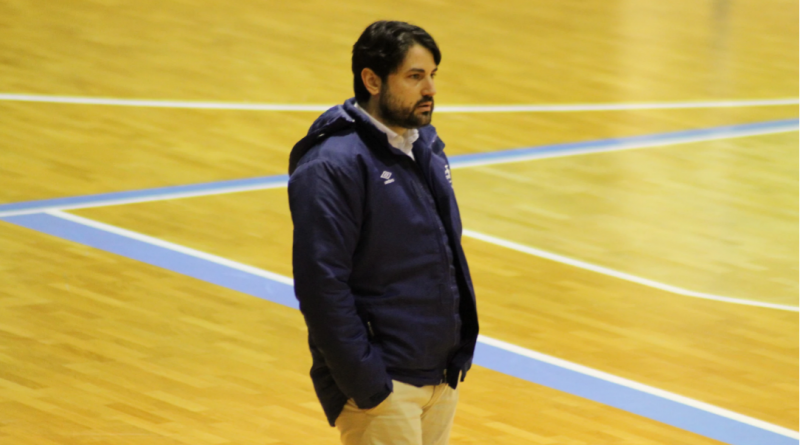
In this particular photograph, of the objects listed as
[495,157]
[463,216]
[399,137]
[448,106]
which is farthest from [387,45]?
[448,106]

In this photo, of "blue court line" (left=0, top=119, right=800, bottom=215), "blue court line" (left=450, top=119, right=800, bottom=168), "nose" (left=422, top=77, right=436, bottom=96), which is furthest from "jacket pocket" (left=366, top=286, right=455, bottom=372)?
"blue court line" (left=450, top=119, right=800, bottom=168)

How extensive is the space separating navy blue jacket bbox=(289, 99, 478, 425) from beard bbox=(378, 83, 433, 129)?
0.16ft

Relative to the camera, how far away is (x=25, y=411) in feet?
14.1

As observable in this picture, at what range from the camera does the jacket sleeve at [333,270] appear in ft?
8.07

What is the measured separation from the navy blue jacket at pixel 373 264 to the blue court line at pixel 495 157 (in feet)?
15.1

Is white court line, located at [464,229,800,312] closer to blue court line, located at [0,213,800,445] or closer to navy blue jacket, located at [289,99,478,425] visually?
blue court line, located at [0,213,800,445]

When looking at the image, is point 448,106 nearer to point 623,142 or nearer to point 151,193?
point 623,142

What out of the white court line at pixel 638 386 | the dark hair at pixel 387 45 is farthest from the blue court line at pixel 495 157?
the dark hair at pixel 387 45

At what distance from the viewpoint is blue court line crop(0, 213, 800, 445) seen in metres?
4.57

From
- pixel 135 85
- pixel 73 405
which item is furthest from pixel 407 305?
pixel 135 85

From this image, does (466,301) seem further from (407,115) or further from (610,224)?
(610,224)

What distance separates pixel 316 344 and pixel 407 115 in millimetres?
554

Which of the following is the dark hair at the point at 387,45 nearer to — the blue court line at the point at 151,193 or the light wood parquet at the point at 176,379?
the light wood parquet at the point at 176,379

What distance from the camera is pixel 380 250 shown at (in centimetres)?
256
